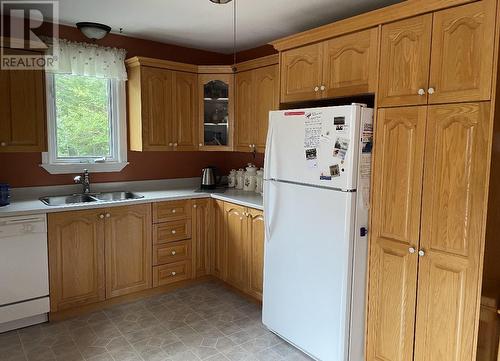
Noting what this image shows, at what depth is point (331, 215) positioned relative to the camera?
2115mm

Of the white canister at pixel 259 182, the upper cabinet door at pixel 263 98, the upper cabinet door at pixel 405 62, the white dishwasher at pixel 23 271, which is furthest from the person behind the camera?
the white canister at pixel 259 182

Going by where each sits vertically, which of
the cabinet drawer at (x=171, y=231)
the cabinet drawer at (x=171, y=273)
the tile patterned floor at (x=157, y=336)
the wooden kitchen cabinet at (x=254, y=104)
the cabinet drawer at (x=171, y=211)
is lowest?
the tile patterned floor at (x=157, y=336)

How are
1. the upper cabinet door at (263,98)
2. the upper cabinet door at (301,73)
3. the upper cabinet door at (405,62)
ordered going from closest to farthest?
1. the upper cabinet door at (405,62)
2. the upper cabinet door at (301,73)
3. the upper cabinet door at (263,98)

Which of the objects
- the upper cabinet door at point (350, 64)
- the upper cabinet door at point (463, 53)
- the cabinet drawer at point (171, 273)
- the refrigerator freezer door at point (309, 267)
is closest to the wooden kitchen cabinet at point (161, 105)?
the cabinet drawer at point (171, 273)

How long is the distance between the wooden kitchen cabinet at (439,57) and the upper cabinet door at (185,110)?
2013 millimetres

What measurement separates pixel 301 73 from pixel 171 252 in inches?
75.2

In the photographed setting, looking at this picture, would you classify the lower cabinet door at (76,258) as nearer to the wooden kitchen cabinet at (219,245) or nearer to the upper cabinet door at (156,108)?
the upper cabinet door at (156,108)

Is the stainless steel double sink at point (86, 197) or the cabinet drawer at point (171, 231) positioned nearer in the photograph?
the stainless steel double sink at point (86, 197)

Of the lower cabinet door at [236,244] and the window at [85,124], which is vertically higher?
the window at [85,124]

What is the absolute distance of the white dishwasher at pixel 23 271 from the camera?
8.27 ft

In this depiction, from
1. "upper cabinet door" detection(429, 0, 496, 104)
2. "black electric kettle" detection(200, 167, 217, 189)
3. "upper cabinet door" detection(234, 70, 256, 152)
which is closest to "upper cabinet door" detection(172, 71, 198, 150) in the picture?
"black electric kettle" detection(200, 167, 217, 189)

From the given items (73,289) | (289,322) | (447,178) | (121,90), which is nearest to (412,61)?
(447,178)

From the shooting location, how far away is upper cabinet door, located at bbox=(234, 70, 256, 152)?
11.1 feet

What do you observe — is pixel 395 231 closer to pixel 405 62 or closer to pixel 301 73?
pixel 405 62
